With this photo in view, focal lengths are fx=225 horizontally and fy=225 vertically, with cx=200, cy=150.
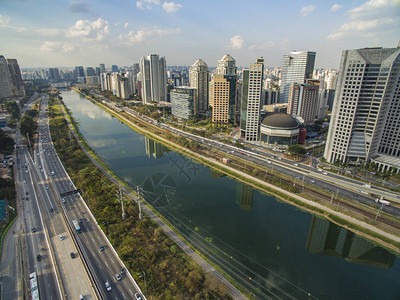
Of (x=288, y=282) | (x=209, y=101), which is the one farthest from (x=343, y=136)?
(x=209, y=101)

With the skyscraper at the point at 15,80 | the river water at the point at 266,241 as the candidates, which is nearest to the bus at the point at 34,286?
the river water at the point at 266,241

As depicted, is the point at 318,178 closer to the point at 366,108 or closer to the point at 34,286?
the point at 366,108

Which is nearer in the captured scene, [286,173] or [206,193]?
[206,193]

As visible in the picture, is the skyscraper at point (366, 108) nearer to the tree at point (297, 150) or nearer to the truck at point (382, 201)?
the tree at point (297, 150)

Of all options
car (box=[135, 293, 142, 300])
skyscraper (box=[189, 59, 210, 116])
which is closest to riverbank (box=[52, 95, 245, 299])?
car (box=[135, 293, 142, 300])

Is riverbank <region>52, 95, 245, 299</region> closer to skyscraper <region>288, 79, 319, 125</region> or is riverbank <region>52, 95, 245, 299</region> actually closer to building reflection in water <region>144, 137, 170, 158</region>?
building reflection in water <region>144, 137, 170, 158</region>

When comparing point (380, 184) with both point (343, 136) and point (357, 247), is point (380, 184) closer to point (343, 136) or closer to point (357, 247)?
point (343, 136)
